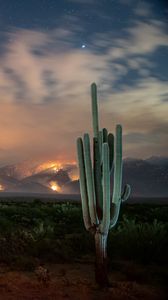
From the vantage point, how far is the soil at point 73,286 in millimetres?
6570

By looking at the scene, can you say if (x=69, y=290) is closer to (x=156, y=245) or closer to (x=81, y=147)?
(x=81, y=147)

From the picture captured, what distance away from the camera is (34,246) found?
9.59 metres

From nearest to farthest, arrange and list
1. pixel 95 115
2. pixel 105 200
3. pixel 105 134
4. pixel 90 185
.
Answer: pixel 105 200, pixel 90 185, pixel 95 115, pixel 105 134

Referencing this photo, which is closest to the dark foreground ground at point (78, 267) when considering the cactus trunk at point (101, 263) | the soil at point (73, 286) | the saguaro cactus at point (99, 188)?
the soil at point (73, 286)

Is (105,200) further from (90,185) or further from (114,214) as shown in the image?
(114,214)

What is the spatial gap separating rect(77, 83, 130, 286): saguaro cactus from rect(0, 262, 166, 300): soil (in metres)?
0.37

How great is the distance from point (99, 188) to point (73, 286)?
1.75 m

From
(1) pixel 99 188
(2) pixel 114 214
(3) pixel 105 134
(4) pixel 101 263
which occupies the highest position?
(3) pixel 105 134

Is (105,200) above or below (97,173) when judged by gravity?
below

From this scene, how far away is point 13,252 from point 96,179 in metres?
3.01

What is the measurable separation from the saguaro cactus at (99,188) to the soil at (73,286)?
0.37m

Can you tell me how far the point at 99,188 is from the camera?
7.50 metres

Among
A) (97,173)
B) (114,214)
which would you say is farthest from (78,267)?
(97,173)

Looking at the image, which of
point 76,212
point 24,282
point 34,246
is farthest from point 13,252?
point 76,212
